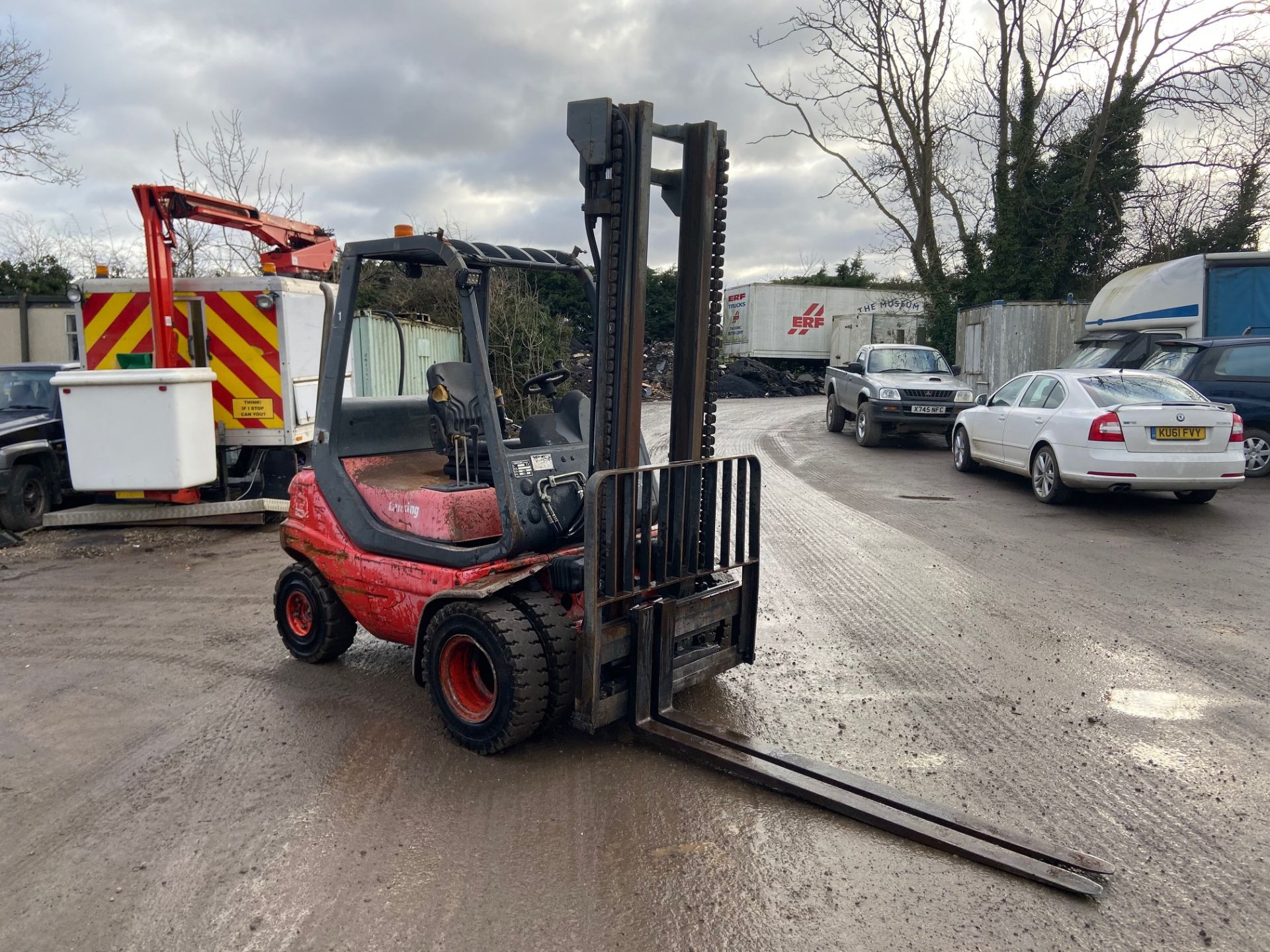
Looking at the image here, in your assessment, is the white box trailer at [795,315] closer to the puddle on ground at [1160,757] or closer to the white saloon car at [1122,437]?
A: the white saloon car at [1122,437]

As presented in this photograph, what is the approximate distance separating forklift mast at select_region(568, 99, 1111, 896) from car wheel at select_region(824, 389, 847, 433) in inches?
535

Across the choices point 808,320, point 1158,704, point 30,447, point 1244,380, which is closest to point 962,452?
point 1244,380

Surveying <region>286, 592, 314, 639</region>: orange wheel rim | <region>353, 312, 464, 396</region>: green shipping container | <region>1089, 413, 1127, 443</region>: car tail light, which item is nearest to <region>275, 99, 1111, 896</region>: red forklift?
<region>286, 592, 314, 639</region>: orange wheel rim

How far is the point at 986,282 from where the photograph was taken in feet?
78.8

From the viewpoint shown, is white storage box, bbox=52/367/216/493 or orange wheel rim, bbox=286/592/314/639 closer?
orange wheel rim, bbox=286/592/314/639

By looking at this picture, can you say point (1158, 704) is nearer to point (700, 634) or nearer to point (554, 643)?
point (700, 634)

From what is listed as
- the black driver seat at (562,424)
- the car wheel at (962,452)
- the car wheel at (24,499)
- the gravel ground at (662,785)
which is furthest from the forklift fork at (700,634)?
the car wheel at (962,452)

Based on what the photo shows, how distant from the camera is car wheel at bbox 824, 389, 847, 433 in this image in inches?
691

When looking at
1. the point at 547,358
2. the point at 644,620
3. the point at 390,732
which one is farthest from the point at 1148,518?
the point at 547,358

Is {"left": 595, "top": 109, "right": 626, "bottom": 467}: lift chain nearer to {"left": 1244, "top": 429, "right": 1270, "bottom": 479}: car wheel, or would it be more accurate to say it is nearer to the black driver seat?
the black driver seat

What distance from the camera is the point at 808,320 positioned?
37.4m

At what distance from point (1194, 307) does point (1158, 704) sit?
38.9 feet

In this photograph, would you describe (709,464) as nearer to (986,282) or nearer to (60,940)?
(60,940)

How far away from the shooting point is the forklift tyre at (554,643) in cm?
381
